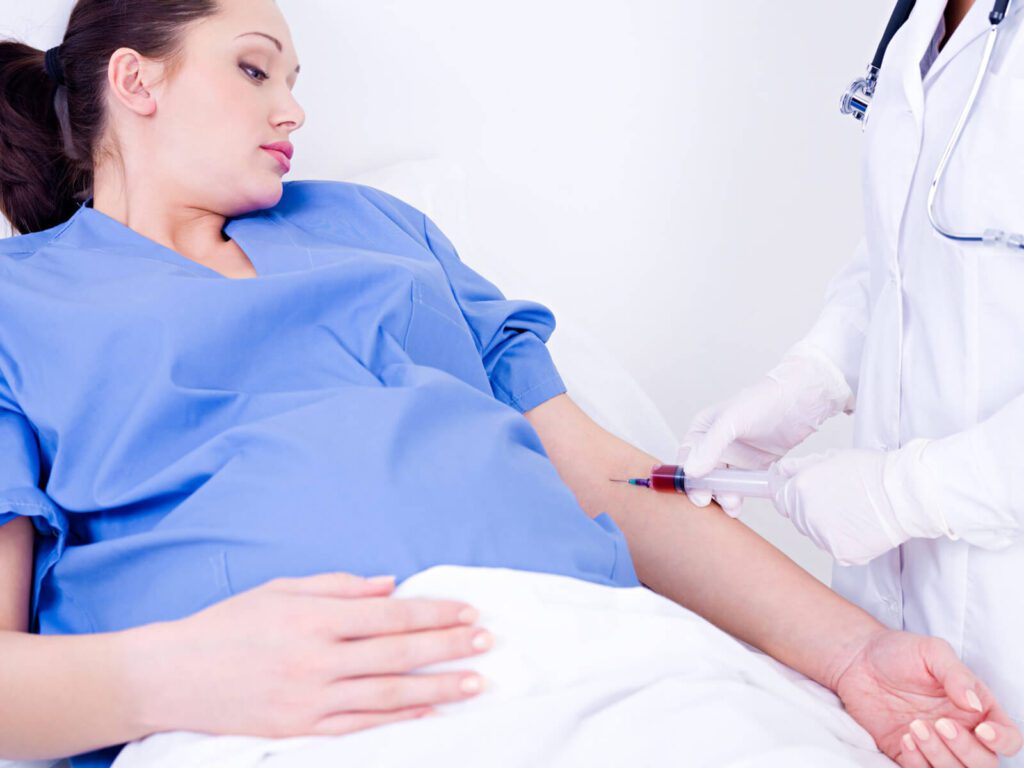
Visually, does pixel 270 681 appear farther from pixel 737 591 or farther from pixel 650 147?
pixel 650 147

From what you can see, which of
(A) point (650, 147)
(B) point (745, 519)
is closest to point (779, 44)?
(A) point (650, 147)

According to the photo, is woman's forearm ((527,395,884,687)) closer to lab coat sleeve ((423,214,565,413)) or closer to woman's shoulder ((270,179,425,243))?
lab coat sleeve ((423,214,565,413))

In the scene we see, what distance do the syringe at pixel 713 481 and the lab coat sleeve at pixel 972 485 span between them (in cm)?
23

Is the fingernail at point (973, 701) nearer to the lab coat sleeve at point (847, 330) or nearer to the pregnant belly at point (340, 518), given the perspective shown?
the pregnant belly at point (340, 518)

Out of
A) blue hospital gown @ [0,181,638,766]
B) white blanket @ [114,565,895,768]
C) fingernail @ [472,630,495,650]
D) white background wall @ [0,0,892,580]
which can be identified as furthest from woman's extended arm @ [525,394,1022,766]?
white background wall @ [0,0,892,580]

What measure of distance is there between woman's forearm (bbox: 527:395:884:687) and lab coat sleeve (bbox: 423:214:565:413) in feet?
0.10

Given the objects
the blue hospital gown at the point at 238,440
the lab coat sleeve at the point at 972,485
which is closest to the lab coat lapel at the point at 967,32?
the lab coat sleeve at the point at 972,485

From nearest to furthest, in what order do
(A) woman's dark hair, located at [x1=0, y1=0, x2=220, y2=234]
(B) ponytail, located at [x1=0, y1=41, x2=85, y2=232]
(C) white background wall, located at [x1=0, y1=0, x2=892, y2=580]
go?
1. (A) woman's dark hair, located at [x1=0, y1=0, x2=220, y2=234]
2. (B) ponytail, located at [x1=0, y1=41, x2=85, y2=232]
3. (C) white background wall, located at [x1=0, y1=0, x2=892, y2=580]

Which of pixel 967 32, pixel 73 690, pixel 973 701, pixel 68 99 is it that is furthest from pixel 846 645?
pixel 68 99

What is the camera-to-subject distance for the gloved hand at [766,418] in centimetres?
134

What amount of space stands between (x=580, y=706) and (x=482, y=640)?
11 centimetres

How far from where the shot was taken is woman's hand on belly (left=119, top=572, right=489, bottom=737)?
884mm

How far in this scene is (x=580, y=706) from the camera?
88 cm

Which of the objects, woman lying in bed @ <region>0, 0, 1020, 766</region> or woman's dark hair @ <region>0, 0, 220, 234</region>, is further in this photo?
woman's dark hair @ <region>0, 0, 220, 234</region>
